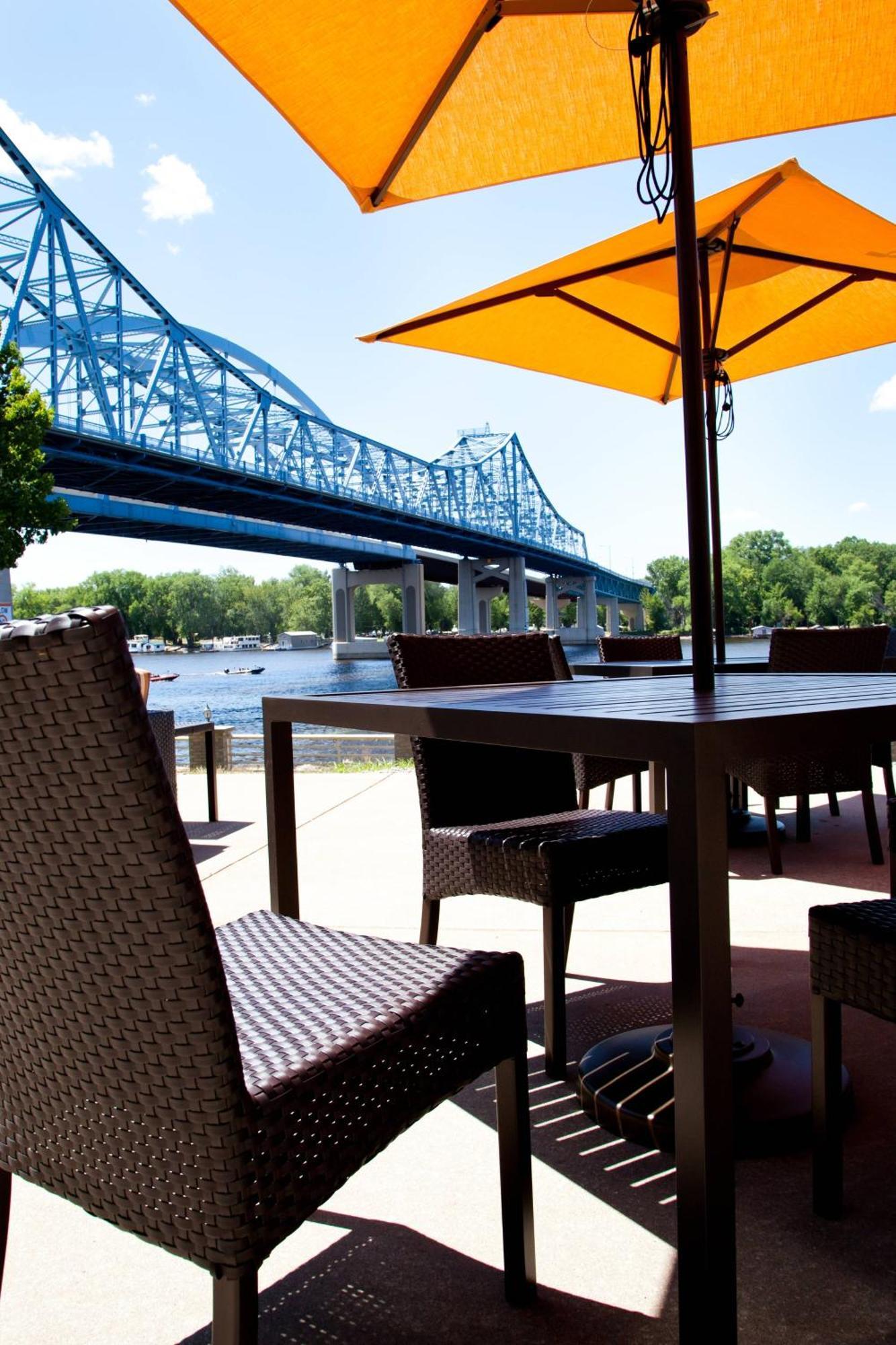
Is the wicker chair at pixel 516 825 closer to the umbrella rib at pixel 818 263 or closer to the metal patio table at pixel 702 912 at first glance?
the metal patio table at pixel 702 912

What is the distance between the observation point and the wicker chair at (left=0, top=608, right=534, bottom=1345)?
0.56 m

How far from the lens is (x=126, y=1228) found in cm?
66

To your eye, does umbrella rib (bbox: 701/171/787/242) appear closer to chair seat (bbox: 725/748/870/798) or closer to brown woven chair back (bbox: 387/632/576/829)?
chair seat (bbox: 725/748/870/798)

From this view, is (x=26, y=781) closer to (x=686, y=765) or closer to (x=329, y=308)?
(x=686, y=765)

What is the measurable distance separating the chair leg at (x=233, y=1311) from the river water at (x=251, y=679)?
14.6 metres

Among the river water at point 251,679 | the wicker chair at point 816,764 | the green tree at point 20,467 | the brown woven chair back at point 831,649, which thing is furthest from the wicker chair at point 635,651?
the green tree at point 20,467

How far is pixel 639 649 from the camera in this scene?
3.67 meters

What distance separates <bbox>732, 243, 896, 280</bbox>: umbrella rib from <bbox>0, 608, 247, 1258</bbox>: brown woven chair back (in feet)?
9.00

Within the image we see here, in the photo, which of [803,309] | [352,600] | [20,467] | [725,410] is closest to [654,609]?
[352,600]

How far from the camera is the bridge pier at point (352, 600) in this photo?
27188 millimetres

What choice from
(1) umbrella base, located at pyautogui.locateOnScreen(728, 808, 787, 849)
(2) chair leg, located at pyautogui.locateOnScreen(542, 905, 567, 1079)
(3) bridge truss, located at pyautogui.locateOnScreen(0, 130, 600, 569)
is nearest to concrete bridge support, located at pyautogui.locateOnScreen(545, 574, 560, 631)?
(3) bridge truss, located at pyautogui.locateOnScreen(0, 130, 600, 569)

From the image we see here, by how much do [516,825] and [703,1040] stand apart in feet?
2.96

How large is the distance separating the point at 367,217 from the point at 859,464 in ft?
161

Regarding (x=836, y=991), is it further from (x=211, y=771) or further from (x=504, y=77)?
(x=211, y=771)
